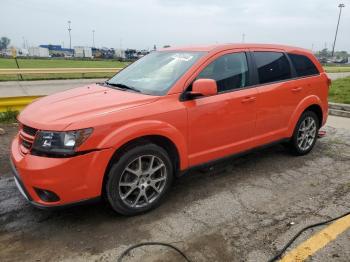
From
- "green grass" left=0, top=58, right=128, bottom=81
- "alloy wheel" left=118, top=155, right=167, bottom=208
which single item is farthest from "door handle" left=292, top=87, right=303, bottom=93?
"green grass" left=0, top=58, right=128, bottom=81

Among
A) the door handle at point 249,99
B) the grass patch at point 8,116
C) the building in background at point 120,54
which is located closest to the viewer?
the door handle at point 249,99

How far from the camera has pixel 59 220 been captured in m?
3.58

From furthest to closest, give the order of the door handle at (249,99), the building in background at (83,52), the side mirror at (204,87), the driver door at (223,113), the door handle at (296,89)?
1. the building in background at (83,52)
2. the door handle at (296,89)
3. the door handle at (249,99)
4. the driver door at (223,113)
5. the side mirror at (204,87)

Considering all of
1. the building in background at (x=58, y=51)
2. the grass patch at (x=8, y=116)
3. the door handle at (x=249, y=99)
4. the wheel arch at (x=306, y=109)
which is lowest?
the building in background at (x=58, y=51)

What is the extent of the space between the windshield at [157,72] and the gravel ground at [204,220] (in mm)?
1301

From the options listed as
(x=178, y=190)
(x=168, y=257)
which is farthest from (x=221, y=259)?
(x=178, y=190)

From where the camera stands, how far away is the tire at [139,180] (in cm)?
342

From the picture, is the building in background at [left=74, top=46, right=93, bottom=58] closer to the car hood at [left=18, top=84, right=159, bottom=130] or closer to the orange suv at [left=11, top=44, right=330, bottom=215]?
the orange suv at [left=11, top=44, right=330, bottom=215]

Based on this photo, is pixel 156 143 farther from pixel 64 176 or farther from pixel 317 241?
pixel 317 241

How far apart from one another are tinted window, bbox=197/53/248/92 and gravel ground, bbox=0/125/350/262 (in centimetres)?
125

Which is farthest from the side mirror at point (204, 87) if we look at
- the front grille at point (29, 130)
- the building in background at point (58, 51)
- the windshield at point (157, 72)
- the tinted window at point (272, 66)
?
the building in background at point (58, 51)

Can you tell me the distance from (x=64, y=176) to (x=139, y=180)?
2.66 feet

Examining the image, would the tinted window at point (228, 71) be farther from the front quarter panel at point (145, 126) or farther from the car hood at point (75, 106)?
the car hood at point (75, 106)

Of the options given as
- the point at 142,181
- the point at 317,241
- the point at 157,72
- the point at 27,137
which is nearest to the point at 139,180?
the point at 142,181
